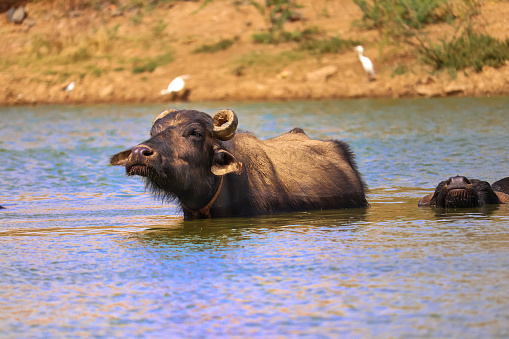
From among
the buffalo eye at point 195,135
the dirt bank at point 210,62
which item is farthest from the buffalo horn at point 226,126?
the dirt bank at point 210,62

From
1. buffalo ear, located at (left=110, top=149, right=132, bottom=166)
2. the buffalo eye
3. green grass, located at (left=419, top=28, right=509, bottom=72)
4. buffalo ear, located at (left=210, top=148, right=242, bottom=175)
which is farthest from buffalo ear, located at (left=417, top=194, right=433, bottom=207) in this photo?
green grass, located at (left=419, top=28, right=509, bottom=72)

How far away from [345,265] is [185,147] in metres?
2.65

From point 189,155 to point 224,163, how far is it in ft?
1.29

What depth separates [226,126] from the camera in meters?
9.20

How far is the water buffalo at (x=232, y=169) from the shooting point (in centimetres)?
898

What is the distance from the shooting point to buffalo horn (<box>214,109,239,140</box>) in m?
9.21

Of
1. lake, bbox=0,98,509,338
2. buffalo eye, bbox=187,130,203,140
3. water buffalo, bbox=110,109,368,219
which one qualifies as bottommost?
lake, bbox=0,98,509,338

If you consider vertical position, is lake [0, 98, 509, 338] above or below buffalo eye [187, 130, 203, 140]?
below

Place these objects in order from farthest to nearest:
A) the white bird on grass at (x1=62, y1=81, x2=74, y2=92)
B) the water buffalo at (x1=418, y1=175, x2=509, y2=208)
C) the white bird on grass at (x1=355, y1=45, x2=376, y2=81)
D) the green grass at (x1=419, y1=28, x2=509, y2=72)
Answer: the white bird on grass at (x1=62, y1=81, x2=74, y2=92), the white bird on grass at (x1=355, y1=45, x2=376, y2=81), the green grass at (x1=419, y1=28, x2=509, y2=72), the water buffalo at (x1=418, y1=175, x2=509, y2=208)

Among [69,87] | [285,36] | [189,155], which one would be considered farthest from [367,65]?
[189,155]

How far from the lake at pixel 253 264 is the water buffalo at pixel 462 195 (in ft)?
0.74

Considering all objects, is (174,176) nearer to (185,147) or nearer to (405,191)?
(185,147)

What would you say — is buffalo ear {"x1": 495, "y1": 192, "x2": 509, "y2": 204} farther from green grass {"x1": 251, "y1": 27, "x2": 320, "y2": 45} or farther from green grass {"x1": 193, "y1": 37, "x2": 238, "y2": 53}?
green grass {"x1": 193, "y1": 37, "x2": 238, "y2": 53}

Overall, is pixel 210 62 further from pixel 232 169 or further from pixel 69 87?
pixel 232 169
